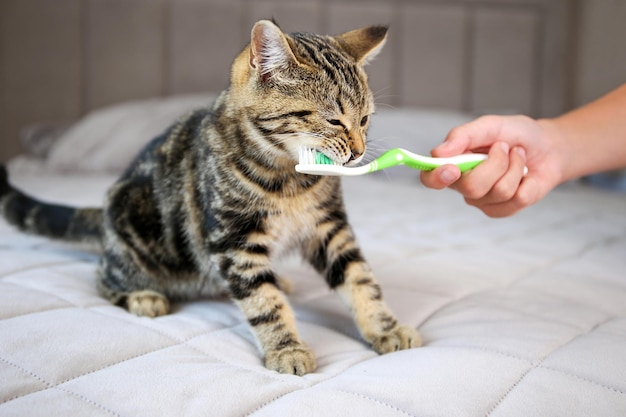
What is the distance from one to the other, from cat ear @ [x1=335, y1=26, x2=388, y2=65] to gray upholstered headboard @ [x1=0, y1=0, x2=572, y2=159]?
5.54ft

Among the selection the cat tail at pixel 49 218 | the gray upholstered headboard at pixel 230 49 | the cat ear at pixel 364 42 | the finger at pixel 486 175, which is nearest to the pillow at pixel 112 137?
the gray upholstered headboard at pixel 230 49

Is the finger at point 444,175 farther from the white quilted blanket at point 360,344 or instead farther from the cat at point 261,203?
the white quilted blanket at point 360,344

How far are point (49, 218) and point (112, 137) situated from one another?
4.22 feet

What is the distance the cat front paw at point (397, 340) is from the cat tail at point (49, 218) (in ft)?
2.43

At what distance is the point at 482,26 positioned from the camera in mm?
3367

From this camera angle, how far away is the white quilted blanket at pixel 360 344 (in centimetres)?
71

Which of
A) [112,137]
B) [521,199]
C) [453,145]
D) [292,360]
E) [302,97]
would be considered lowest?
[112,137]

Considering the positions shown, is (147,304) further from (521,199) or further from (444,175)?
(521,199)

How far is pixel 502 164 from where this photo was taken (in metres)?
1.06

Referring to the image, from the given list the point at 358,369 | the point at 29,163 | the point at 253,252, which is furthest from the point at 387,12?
the point at 358,369

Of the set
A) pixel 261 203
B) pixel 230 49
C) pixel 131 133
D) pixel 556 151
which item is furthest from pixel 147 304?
pixel 230 49

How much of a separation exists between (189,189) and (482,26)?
2698 mm

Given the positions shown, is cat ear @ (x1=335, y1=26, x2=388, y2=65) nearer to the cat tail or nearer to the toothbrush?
the toothbrush

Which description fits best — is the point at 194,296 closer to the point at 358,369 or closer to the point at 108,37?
the point at 358,369
